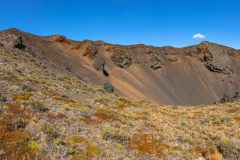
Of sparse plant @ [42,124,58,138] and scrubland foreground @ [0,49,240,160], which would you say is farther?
sparse plant @ [42,124,58,138]

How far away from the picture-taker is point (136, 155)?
9711 millimetres

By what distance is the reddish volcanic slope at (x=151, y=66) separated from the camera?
5852cm

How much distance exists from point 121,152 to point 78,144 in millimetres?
1652

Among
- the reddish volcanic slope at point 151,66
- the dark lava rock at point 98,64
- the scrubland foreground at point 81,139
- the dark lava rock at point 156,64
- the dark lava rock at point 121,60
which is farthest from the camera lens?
the dark lava rock at point 156,64

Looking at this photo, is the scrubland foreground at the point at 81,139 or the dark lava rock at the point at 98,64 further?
the dark lava rock at the point at 98,64

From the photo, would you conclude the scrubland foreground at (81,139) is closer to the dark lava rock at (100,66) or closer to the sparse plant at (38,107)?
the sparse plant at (38,107)

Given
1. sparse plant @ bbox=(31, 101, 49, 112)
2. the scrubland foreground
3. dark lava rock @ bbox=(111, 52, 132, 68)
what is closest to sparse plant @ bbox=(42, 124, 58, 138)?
the scrubland foreground

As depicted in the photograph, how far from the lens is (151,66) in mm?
81375

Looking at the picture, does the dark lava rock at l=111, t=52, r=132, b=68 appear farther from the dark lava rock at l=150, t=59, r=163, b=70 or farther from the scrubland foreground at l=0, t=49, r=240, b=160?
the scrubland foreground at l=0, t=49, r=240, b=160

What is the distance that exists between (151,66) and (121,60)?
1178cm

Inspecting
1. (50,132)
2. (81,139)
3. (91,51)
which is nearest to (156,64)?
(91,51)

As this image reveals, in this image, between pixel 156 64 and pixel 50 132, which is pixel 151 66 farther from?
pixel 50 132

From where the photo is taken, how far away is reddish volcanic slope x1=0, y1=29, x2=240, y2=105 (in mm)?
58516

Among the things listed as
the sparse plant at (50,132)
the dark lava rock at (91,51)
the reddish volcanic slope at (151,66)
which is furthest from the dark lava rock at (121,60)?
the sparse plant at (50,132)
